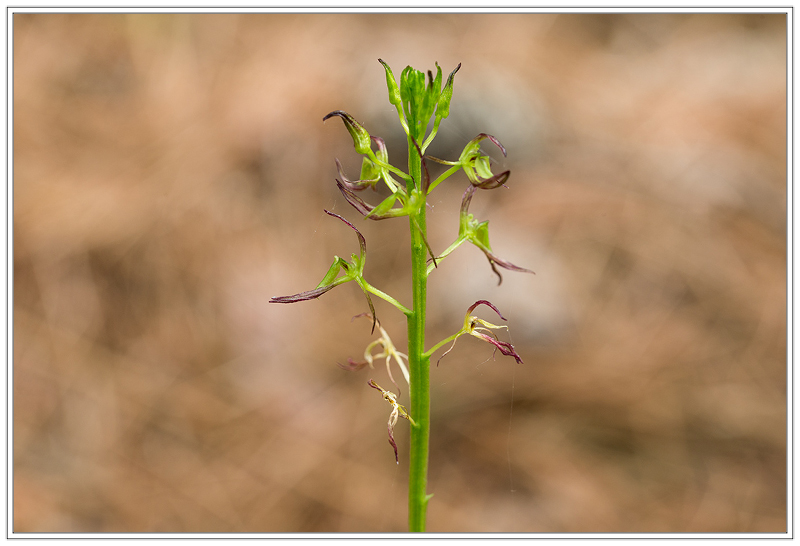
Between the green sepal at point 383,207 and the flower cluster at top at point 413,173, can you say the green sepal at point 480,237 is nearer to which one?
the flower cluster at top at point 413,173

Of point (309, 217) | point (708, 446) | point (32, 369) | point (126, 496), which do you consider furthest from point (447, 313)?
point (32, 369)

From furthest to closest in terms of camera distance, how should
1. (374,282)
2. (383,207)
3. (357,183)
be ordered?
(374,282)
(357,183)
(383,207)

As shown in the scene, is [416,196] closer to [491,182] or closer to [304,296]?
[491,182]

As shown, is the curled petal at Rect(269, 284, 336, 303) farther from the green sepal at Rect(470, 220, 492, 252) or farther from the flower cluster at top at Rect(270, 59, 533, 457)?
the green sepal at Rect(470, 220, 492, 252)

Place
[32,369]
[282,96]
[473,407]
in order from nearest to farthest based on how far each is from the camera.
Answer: [473,407] < [32,369] < [282,96]

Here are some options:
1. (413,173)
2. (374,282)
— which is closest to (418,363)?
(413,173)

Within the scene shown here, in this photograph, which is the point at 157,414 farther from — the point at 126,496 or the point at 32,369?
the point at 32,369
